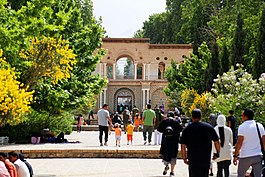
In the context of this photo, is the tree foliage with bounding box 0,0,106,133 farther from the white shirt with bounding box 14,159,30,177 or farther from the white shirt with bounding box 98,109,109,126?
the white shirt with bounding box 14,159,30,177

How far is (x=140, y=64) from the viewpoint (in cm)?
5462

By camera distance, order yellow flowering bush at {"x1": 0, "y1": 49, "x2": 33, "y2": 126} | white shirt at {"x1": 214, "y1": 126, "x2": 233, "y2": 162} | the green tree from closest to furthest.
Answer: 1. white shirt at {"x1": 214, "y1": 126, "x2": 233, "y2": 162}
2. yellow flowering bush at {"x1": 0, "y1": 49, "x2": 33, "y2": 126}
3. the green tree

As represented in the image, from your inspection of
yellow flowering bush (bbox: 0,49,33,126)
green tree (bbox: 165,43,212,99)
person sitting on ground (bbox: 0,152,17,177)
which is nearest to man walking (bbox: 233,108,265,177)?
person sitting on ground (bbox: 0,152,17,177)

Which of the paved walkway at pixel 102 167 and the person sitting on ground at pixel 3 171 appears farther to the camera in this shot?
the paved walkway at pixel 102 167

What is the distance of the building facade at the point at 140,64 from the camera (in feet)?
175

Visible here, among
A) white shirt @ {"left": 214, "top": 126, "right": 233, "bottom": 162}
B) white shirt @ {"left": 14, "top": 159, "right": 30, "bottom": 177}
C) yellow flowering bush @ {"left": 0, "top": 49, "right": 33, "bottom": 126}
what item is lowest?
white shirt @ {"left": 14, "top": 159, "right": 30, "bottom": 177}

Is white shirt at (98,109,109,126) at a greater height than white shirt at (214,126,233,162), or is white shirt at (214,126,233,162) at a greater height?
white shirt at (98,109,109,126)

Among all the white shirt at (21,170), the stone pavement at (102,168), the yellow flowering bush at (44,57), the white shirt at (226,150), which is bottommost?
the stone pavement at (102,168)

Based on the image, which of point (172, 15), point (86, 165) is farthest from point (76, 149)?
point (172, 15)

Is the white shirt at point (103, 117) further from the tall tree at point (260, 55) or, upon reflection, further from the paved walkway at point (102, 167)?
the tall tree at point (260, 55)

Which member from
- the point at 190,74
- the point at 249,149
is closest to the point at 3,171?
the point at 249,149

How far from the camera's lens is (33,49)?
1778cm

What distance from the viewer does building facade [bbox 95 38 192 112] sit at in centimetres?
5334

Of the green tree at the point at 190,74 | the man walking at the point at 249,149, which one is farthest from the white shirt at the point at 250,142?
the green tree at the point at 190,74
